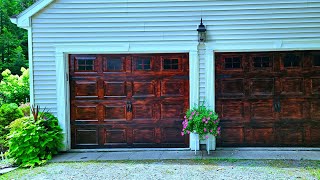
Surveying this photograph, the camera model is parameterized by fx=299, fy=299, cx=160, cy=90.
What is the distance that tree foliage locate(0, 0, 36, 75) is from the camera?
50.3 ft

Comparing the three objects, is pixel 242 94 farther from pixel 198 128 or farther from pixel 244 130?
pixel 198 128

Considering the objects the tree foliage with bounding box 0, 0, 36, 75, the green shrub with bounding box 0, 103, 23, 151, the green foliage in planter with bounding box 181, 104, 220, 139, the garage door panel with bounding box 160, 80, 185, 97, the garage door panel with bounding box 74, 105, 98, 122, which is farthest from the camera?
the tree foliage with bounding box 0, 0, 36, 75

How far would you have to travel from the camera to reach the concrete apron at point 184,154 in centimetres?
556

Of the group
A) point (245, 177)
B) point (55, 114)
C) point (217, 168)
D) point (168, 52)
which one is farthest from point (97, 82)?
point (245, 177)

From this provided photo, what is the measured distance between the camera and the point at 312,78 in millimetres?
5988

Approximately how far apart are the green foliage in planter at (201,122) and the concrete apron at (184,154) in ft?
1.41

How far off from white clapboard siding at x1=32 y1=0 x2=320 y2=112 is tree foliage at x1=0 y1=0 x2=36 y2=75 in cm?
962

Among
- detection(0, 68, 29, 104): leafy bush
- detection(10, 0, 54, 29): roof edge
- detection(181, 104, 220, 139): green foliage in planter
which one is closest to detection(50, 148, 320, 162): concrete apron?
detection(181, 104, 220, 139): green foliage in planter

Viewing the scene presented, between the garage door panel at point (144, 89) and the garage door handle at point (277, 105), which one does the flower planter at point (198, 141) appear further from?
the garage door handle at point (277, 105)

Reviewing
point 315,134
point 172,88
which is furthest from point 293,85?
point 172,88

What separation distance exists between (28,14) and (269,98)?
5.11 metres

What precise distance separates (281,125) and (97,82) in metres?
3.86

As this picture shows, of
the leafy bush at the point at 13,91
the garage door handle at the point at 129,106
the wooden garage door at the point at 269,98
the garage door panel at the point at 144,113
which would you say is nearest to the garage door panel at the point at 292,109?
the wooden garage door at the point at 269,98

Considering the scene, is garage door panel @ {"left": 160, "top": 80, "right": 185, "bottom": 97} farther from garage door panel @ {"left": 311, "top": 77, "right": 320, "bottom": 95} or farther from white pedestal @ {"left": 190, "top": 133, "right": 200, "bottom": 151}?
garage door panel @ {"left": 311, "top": 77, "right": 320, "bottom": 95}
